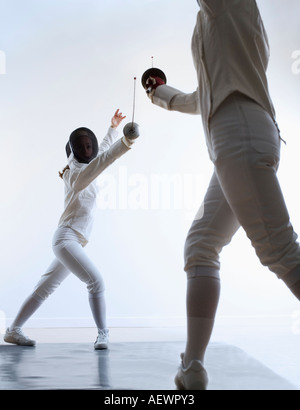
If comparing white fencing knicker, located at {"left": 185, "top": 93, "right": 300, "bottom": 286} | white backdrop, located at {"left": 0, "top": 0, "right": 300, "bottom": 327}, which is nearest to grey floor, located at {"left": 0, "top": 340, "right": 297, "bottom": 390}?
white fencing knicker, located at {"left": 185, "top": 93, "right": 300, "bottom": 286}

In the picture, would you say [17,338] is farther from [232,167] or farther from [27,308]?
[232,167]

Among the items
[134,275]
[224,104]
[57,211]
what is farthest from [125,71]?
[224,104]

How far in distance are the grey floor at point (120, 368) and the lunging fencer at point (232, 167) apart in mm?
254

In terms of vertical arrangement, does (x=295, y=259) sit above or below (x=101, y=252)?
below

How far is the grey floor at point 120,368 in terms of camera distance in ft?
3.89

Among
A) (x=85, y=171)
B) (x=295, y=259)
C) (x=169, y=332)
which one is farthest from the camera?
(x=169, y=332)

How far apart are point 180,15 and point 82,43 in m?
0.81

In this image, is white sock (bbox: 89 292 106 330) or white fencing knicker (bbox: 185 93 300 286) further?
white sock (bbox: 89 292 106 330)

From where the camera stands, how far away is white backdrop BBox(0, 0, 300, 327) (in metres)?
3.44

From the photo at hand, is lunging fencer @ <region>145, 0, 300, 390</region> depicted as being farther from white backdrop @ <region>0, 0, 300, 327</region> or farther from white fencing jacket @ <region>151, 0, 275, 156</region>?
white backdrop @ <region>0, 0, 300, 327</region>

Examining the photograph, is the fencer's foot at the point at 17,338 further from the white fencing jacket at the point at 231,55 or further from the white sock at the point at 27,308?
the white fencing jacket at the point at 231,55

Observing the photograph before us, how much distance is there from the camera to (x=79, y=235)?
7.29ft

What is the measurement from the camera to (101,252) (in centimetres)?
346

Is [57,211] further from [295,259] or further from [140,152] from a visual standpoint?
[295,259]
